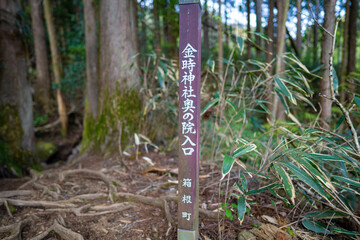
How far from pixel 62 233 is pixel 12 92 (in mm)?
2663

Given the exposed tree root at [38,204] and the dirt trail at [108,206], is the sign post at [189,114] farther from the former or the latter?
the exposed tree root at [38,204]

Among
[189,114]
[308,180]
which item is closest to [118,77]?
[189,114]

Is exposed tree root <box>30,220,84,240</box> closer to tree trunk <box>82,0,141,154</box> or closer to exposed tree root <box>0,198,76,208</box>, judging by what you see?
exposed tree root <box>0,198,76,208</box>

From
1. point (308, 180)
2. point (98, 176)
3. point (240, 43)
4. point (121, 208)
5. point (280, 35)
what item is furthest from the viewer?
point (98, 176)

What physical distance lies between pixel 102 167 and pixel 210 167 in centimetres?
153

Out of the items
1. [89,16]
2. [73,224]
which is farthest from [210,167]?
[89,16]

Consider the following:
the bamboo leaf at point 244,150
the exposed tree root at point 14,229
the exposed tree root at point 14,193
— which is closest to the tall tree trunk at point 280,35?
the bamboo leaf at point 244,150

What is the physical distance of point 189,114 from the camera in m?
1.58

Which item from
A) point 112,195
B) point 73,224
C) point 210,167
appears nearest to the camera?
point 73,224

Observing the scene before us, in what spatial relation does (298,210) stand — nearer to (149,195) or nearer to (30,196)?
(149,195)

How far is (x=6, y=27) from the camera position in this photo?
3.51 metres

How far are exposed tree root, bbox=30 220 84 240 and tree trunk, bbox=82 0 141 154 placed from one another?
188 centimetres

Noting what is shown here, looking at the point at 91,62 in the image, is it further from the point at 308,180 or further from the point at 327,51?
the point at 308,180

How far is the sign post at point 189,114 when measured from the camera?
5.12ft
